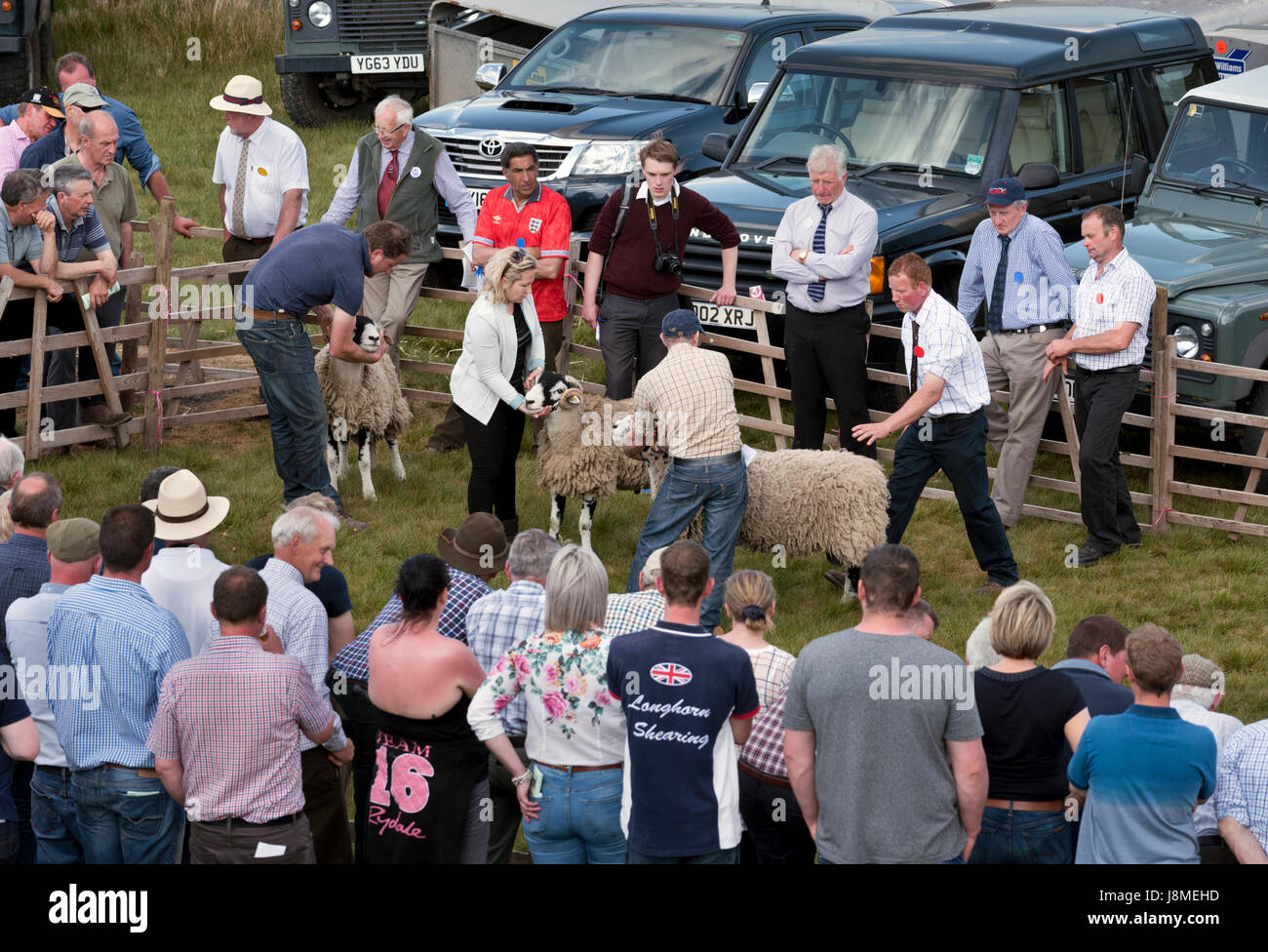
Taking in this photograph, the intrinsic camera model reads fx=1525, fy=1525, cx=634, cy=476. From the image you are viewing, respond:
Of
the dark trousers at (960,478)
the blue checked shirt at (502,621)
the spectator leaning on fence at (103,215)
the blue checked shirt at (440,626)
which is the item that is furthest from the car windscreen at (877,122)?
the blue checked shirt at (502,621)

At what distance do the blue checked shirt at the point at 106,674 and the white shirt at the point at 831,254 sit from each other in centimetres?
525

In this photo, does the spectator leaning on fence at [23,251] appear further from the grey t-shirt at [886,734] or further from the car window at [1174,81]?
the car window at [1174,81]

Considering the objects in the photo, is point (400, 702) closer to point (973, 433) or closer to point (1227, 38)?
point (973, 433)

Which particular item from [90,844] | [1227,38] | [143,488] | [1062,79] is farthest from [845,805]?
[1227,38]

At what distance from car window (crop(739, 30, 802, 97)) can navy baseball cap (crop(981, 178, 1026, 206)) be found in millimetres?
4243

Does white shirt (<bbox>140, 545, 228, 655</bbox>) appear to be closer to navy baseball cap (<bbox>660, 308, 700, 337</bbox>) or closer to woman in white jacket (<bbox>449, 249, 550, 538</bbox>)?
navy baseball cap (<bbox>660, 308, 700, 337</bbox>)

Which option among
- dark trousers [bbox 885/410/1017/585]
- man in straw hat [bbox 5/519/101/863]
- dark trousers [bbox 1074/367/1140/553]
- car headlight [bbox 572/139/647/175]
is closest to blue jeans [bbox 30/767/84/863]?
man in straw hat [bbox 5/519/101/863]

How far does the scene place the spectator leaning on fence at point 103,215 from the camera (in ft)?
33.5

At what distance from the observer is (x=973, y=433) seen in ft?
27.8

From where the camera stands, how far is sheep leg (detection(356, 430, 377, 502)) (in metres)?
9.97

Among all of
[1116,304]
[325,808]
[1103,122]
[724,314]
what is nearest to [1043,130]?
[1103,122]

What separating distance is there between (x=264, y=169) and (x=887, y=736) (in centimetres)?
747

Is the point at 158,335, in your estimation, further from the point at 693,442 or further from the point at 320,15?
the point at 320,15

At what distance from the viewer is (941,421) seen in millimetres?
8453
